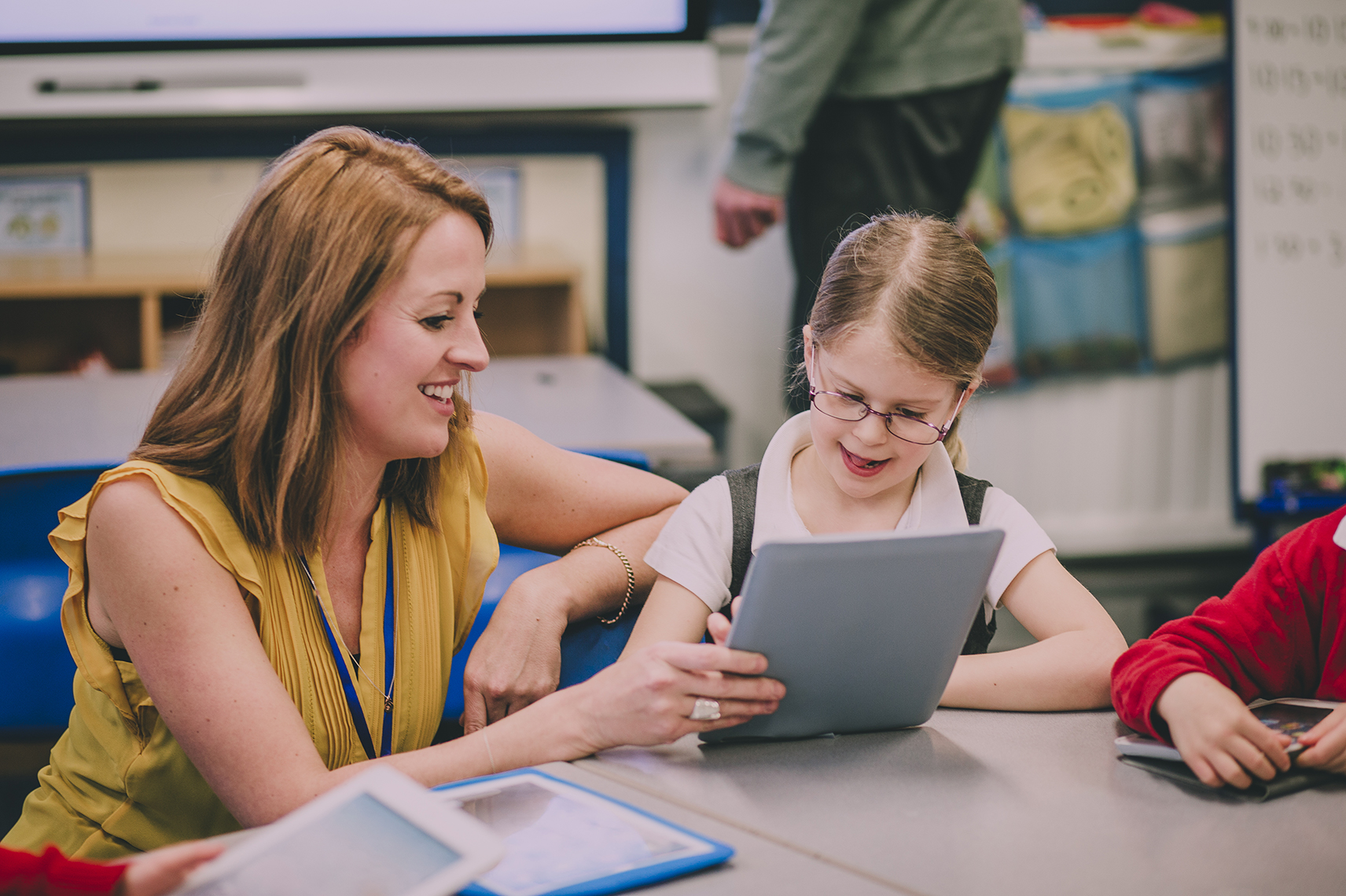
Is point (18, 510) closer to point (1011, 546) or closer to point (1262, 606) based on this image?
point (1011, 546)

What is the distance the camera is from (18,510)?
1.36 meters

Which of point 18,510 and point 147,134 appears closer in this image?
point 18,510

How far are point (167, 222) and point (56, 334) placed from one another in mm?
380

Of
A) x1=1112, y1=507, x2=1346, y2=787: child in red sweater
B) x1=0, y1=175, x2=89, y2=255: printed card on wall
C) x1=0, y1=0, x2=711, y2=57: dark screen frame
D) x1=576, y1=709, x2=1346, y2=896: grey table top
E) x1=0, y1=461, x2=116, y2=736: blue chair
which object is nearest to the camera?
x1=576, y1=709, x2=1346, y2=896: grey table top

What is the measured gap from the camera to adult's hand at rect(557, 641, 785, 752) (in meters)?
0.94

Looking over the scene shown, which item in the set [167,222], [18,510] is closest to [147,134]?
[167,222]

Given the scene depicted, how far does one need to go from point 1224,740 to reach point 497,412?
1339 millimetres

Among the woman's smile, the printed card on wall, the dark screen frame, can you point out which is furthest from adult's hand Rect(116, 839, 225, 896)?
the printed card on wall

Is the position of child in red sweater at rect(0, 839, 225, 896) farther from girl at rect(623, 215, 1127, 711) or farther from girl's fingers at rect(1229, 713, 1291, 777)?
girl's fingers at rect(1229, 713, 1291, 777)

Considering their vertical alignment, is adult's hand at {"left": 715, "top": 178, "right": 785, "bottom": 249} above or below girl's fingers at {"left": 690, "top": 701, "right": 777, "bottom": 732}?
above

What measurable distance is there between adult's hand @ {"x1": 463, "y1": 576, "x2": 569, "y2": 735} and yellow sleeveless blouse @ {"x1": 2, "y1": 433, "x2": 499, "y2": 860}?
0.06 meters

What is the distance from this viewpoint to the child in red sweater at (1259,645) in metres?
0.99

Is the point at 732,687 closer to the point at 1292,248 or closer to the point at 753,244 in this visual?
the point at 753,244

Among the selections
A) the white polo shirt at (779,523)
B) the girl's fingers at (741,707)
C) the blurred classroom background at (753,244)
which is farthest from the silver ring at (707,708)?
the blurred classroom background at (753,244)
